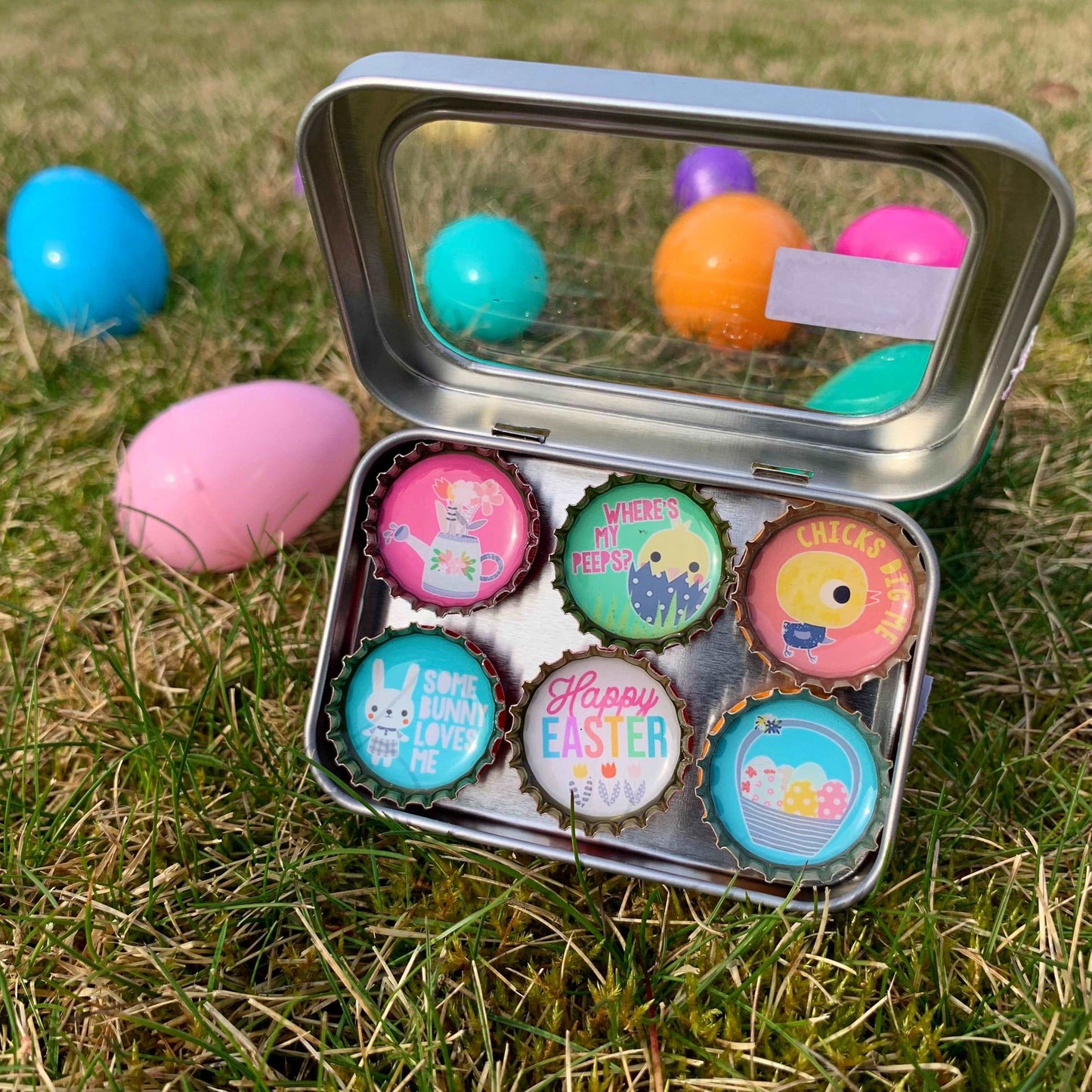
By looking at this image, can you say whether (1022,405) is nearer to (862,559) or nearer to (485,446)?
(862,559)

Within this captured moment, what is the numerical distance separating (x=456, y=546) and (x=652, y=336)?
60 centimetres

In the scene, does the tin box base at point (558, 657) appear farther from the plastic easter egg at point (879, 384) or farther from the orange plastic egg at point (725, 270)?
the orange plastic egg at point (725, 270)

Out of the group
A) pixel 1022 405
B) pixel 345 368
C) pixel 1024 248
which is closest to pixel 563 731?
pixel 1024 248

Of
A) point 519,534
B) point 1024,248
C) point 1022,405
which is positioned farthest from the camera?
point 1022,405

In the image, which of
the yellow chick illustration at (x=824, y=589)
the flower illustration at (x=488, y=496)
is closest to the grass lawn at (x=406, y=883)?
the yellow chick illustration at (x=824, y=589)

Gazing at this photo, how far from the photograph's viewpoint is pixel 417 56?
1191mm

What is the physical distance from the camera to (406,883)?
55.5 inches

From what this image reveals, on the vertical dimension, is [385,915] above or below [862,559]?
below

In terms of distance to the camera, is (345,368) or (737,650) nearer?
(737,650)

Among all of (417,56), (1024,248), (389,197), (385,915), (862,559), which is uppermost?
(417,56)

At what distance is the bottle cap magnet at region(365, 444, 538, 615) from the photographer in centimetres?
159

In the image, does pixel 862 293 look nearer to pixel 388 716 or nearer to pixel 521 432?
pixel 521 432

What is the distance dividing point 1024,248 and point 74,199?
2.77m

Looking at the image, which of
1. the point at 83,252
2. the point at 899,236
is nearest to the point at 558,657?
the point at 899,236
